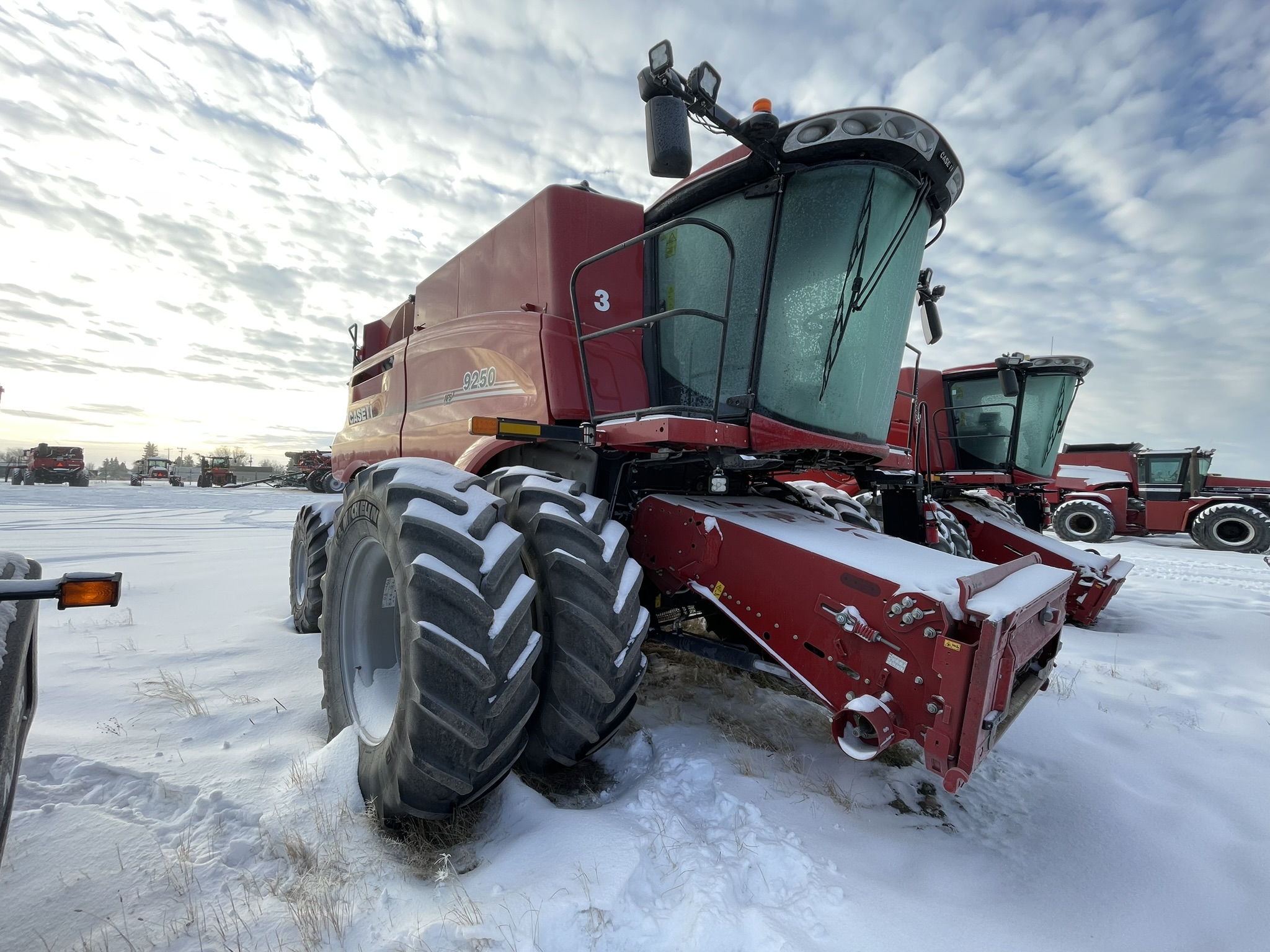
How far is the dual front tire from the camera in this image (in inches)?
76.0

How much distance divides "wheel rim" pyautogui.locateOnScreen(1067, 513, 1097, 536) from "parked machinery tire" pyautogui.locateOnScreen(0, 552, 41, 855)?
17.1 meters

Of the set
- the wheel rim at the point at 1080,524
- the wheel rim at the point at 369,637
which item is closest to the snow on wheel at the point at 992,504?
the wheel rim at the point at 369,637

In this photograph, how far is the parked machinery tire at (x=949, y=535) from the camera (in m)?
4.93

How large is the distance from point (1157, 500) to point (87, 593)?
18.4 meters

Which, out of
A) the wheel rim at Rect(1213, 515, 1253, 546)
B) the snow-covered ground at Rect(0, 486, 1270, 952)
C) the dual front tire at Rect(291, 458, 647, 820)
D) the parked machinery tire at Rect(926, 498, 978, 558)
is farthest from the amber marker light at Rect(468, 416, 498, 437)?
the wheel rim at Rect(1213, 515, 1253, 546)

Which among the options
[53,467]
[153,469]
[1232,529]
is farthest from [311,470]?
[1232,529]

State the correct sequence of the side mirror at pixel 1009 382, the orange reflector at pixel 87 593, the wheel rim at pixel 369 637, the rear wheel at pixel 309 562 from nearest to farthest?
the orange reflector at pixel 87 593 < the wheel rim at pixel 369 637 < the rear wheel at pixel 309 562 < the side mirror at pixel 1009 382

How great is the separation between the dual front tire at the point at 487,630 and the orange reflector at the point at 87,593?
2.43 ft

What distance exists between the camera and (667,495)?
3.11 m

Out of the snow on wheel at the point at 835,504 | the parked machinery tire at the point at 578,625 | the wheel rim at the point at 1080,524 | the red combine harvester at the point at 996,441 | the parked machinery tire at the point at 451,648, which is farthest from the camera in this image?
the wheel rim at the point at 1080,524

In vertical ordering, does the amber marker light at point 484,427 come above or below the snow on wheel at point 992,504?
Answer: above

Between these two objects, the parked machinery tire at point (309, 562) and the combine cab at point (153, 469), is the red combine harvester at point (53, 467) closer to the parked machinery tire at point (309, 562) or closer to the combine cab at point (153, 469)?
the combine cab at point (153, 469)

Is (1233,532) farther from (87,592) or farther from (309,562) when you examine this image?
(87,592)

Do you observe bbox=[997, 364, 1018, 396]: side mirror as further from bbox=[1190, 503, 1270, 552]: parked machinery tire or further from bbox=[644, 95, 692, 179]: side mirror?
bbox=[1190, 503, 1270, 552]: parked machinery tire
